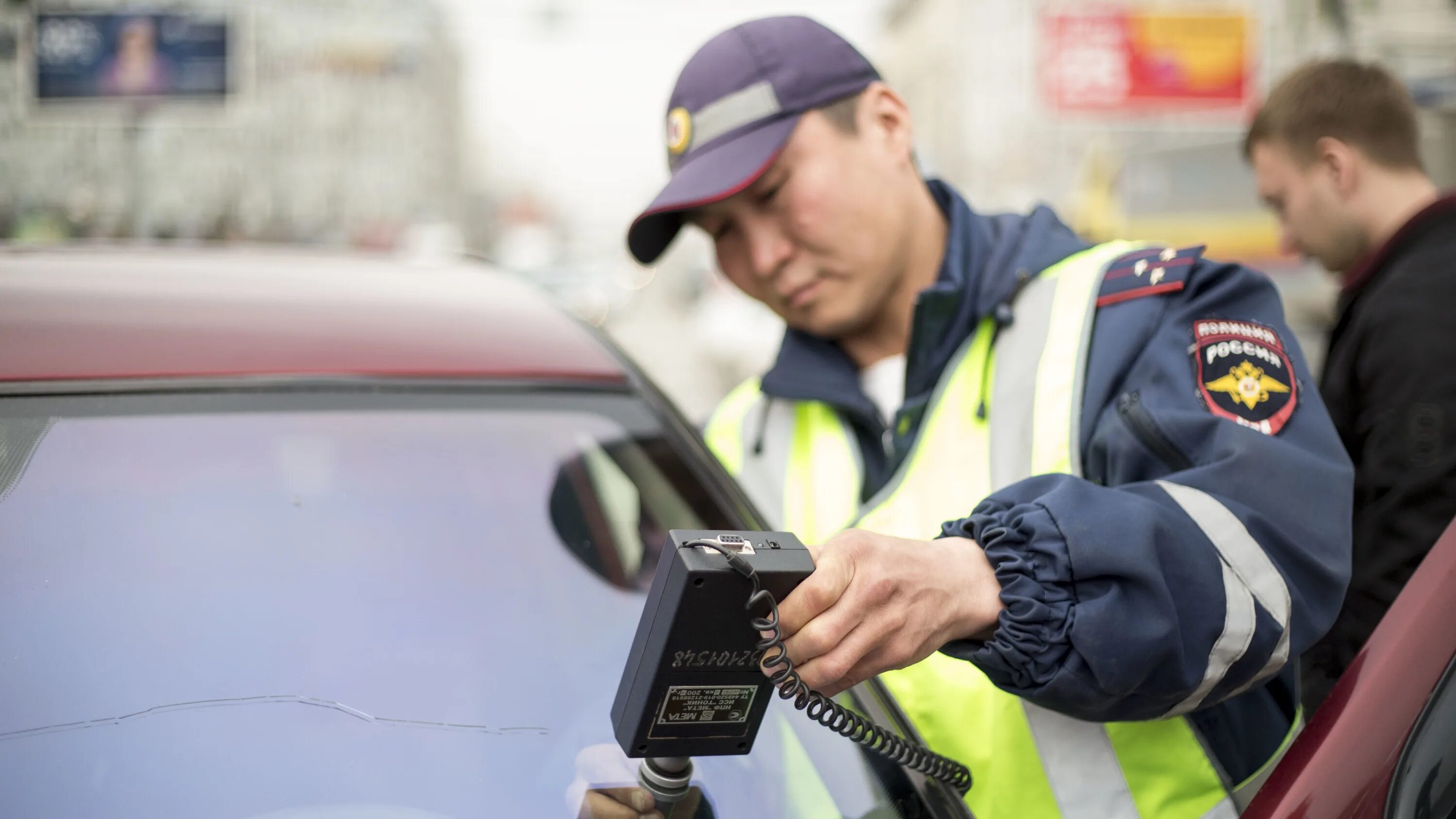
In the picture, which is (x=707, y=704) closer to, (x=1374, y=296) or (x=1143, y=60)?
(x=1374, y=296)

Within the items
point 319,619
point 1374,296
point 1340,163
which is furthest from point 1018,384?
point 1340,163

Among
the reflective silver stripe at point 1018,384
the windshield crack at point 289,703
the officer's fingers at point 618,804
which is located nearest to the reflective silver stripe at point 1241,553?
the reflective silver stripe at point 1018,384

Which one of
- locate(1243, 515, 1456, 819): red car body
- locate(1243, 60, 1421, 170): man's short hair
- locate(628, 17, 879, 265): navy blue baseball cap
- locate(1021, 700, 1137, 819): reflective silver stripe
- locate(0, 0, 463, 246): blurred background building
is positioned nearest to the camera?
locate(1243, 515, 1456, 819): red car body

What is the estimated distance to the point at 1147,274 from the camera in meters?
1.59

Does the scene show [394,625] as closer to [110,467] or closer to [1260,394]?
[110,467]

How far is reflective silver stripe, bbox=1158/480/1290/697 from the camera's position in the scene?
48.5 inches

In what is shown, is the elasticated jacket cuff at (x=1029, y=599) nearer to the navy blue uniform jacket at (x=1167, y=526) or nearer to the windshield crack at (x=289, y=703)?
the navy blue uniform jacket at (x=1167, y=526)

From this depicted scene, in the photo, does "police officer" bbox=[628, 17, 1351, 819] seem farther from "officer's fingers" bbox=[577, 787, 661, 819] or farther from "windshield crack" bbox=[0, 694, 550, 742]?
"windshield crack" bbox=[0, 694, 550, 742]

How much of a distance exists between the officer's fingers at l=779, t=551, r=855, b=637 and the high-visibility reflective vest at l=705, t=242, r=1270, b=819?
0.28 meters

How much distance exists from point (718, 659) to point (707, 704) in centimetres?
6

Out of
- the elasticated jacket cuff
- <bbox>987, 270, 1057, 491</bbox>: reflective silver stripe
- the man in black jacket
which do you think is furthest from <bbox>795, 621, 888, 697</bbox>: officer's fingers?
the man in black jacket

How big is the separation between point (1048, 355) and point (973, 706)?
0.45 m

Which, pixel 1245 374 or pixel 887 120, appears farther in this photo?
pixel 887 120

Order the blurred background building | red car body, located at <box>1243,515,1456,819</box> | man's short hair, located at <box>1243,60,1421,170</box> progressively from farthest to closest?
the blurred background building, man's short hair, located at <box>1243,60,1421,170</box>, red car body, located at <box>1243,515,1456,819</box>
